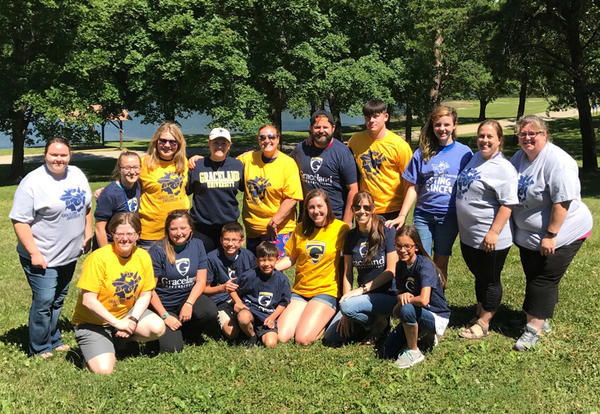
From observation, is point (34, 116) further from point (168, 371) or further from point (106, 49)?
point (168, 371)

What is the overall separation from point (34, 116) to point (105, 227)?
19.0 metres

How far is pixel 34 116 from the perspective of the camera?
21859 mm

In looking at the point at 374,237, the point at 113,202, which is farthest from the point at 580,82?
the point at 113,202

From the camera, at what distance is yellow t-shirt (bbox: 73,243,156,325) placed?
483cm

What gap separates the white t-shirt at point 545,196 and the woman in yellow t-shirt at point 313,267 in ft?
5.65

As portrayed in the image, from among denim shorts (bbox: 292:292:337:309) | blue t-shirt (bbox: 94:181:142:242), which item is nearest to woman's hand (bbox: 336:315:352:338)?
denim shorts (bbox: 292:292:337:309)

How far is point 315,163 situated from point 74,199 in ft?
8.12

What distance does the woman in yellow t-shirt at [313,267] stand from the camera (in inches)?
215

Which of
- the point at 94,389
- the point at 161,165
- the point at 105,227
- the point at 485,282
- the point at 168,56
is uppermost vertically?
the point at 168,56

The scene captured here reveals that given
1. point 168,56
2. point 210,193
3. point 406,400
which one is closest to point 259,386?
point 406,400

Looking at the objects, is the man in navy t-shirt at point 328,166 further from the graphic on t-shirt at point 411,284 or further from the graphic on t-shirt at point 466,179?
the graphic on t-shirt at point 411,284

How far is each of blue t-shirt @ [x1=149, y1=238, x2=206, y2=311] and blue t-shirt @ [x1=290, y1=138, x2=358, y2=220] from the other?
1.48 m

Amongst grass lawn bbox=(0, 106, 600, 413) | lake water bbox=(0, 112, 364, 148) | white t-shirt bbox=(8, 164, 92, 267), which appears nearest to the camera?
grass lawn bbox=(0, 106, 600, 413)

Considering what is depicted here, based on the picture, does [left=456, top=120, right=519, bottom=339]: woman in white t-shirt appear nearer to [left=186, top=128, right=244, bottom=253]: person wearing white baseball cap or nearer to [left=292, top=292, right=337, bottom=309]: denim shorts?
[left=292, top=292, right=337, bottom=309]: denim shorts
